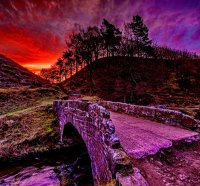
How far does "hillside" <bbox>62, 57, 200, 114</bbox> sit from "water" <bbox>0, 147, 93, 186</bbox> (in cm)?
3025

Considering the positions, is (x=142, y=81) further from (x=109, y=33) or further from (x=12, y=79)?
(x=12, y=79)

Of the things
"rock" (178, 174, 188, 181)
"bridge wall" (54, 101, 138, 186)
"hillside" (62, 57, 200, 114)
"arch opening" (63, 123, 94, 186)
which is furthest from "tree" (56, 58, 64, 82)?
"rock" (178, 174, 188, 181)

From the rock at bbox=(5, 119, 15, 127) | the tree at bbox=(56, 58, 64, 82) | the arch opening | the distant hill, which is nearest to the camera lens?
the arch opening

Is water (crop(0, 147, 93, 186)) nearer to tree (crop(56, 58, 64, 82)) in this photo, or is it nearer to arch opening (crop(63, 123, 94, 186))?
arch opening (crop(63, 123, 94, 186))

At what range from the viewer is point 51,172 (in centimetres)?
1372

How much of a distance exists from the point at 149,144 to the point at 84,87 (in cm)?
5806

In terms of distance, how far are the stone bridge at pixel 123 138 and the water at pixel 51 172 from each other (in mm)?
4203

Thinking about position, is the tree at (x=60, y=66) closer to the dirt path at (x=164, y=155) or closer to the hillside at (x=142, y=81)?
the hillside at (x=142, y=81)

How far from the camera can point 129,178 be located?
175 inches

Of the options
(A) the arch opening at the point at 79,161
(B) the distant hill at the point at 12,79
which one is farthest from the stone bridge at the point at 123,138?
(B) the distant hill at the point at 12,79

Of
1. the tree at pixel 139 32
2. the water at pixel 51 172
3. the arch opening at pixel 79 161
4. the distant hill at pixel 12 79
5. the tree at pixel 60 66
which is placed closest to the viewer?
the water at pixel 51 172

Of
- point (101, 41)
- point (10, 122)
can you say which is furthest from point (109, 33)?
point (10, 122)

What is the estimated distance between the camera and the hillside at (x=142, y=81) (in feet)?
173

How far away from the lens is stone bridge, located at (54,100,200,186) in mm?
4829
